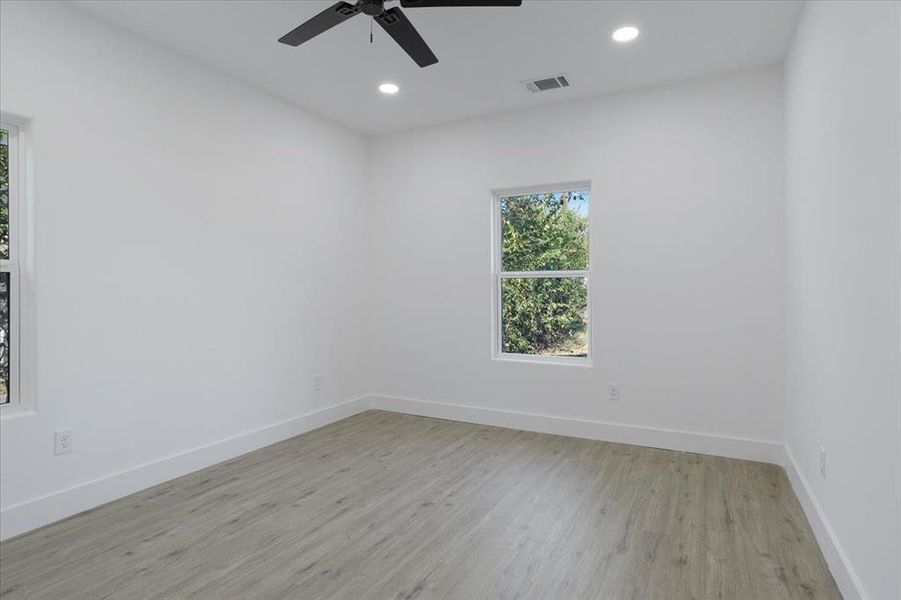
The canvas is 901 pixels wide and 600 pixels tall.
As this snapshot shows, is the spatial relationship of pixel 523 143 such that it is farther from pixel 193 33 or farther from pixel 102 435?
pixel 102 435

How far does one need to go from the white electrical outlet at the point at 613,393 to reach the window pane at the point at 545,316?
1.21 feet

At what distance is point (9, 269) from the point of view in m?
2.63

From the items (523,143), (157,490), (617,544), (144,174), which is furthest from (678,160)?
(157,490)

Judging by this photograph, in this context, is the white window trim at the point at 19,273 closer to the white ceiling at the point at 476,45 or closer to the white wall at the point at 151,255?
the white wall at the point at 151,255

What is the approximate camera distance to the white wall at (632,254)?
361cm

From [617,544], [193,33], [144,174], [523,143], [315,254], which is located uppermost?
[193,33]

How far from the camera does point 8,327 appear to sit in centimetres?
266

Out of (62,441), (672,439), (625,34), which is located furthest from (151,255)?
(672,439)

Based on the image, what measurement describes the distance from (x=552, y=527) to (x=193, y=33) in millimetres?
3600

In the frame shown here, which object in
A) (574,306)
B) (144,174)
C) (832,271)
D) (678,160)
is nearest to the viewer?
(832,271)

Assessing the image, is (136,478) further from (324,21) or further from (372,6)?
(372,6)

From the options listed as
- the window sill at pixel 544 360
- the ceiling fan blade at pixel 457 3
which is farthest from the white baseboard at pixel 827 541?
the ceiling fan blade at pixel 457 3

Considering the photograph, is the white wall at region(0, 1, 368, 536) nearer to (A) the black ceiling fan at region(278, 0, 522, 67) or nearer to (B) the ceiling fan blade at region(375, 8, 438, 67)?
(A) the black ceiling fan at region(278, 0, 522, 67)

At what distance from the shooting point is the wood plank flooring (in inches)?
82.5
